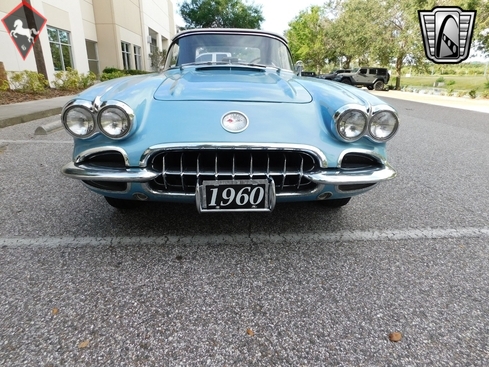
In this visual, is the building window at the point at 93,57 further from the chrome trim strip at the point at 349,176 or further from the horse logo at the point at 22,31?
the chrome trim strip at the point at 349,176

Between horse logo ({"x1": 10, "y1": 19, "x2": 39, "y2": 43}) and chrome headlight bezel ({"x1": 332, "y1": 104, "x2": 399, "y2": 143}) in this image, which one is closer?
chrome headlight bezel ({"x1": 332, "y1": 104, "x2": 399, "y2": 143})

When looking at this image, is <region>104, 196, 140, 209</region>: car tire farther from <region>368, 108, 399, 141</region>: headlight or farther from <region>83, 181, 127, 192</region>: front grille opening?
<region>368, 108, 399, 141</region>: headlight

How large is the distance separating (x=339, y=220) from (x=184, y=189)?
117cm

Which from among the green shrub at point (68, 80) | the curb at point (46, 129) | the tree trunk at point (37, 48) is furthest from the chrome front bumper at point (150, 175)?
the green shrub at point (68, 80)

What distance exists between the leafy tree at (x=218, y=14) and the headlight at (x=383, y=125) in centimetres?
3720

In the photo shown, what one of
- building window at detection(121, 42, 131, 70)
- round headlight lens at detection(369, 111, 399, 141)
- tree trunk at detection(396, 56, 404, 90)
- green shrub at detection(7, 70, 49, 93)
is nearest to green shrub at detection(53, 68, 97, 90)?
green shrub at detection(7, 70, 49, 93)

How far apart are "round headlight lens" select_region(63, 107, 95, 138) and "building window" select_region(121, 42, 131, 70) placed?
20.1 meters

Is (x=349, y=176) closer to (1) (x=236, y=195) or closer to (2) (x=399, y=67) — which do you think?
(1) (x=236, y=195)

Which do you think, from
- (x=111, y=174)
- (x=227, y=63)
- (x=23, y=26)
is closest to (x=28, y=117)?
(x=227, y=63)

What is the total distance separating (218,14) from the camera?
35531mm

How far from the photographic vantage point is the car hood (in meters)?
1.83

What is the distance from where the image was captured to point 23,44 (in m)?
9.95

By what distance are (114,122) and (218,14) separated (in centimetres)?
3869

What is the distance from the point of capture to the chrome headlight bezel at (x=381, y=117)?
1771 millimetres
